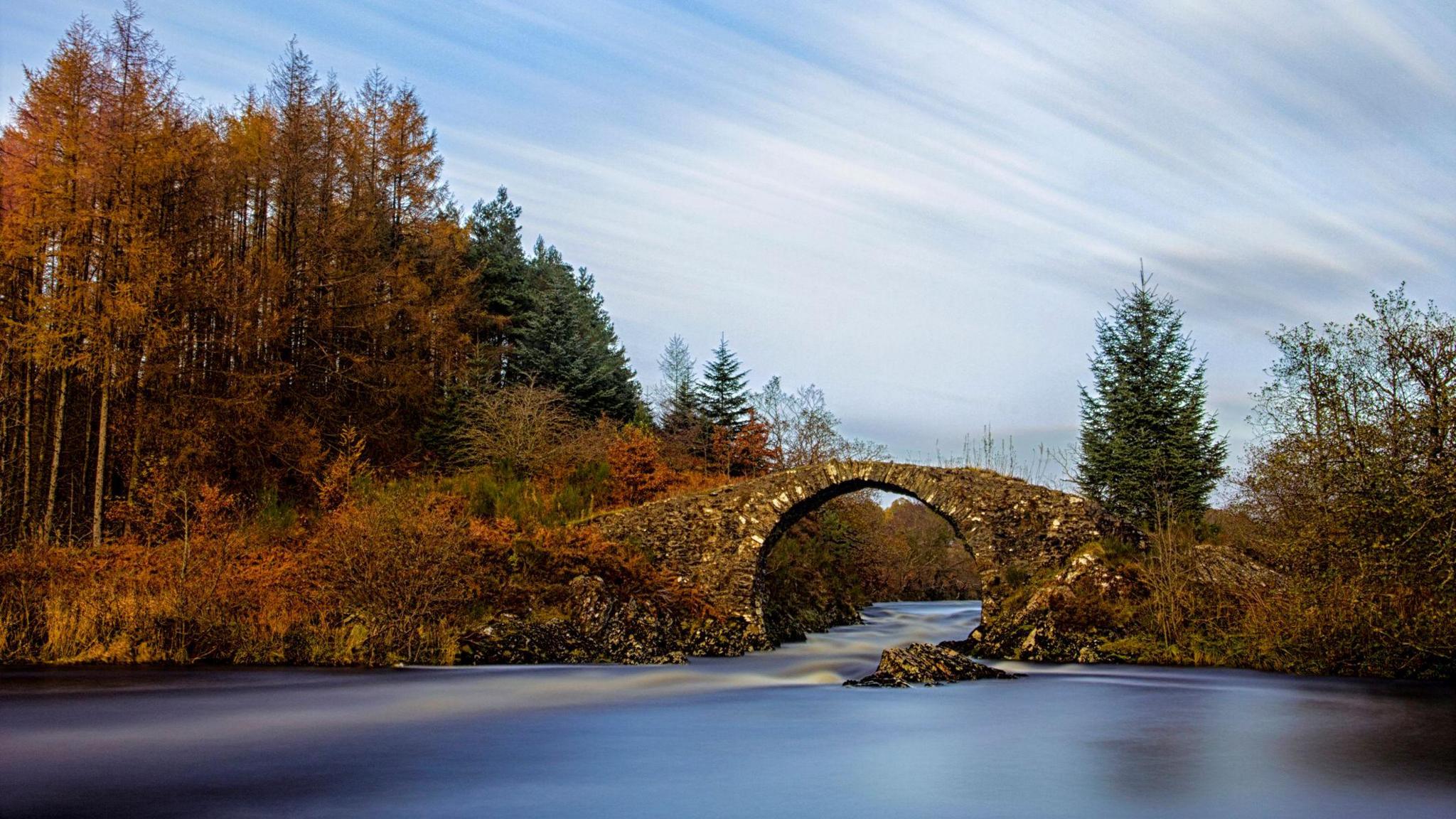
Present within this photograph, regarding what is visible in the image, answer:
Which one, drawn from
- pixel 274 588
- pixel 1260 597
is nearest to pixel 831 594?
pixel 1260 597

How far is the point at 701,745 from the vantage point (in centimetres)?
1158

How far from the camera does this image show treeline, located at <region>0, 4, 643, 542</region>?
20.9 meters

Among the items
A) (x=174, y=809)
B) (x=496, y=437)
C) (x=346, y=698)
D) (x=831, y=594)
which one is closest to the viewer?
(x=174, y=809)

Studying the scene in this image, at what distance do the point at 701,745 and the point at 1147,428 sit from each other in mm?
16921

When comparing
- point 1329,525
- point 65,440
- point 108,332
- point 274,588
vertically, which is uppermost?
point 108,332

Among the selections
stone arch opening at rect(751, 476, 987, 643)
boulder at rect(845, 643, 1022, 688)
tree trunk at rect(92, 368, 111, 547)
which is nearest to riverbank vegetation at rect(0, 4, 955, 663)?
tree trunk at rect(92, 368, 111, 547)

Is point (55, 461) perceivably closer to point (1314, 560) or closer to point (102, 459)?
point (102, 459)

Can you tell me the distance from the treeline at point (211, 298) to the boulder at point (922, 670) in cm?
1475

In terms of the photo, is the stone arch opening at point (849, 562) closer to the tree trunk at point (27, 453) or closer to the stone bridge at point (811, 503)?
the stone bridge at point (811, 503)

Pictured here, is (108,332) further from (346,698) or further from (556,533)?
(346,698)

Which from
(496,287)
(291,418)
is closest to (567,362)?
(496,287)

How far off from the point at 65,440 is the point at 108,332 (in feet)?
12.5

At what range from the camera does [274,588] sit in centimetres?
1733

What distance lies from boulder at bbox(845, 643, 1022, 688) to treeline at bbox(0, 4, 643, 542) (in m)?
14.8
